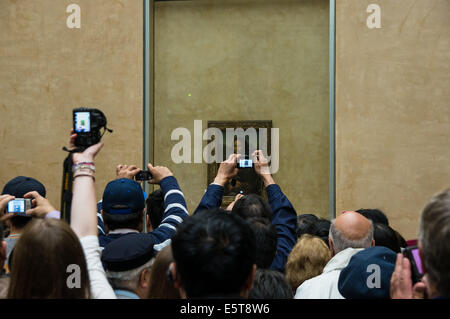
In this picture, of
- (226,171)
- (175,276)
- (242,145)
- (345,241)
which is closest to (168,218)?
(226,171)

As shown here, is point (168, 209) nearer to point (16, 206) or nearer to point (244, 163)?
point (16, 206)

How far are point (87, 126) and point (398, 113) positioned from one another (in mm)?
7172

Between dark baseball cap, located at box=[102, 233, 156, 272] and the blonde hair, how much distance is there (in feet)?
4.38

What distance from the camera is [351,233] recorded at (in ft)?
12.1

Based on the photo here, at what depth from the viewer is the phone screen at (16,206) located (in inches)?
133

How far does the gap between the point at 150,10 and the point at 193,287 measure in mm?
8569

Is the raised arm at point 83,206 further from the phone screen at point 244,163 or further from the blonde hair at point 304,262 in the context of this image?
the phone screen at point 244,163

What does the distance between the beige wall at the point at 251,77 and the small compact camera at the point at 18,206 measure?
639cm

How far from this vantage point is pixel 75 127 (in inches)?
114

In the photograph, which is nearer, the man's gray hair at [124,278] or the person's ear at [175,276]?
the person's ear at [175,276]

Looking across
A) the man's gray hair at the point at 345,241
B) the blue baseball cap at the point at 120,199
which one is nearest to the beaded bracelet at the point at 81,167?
the blue baseball cap at the point at 120,199
